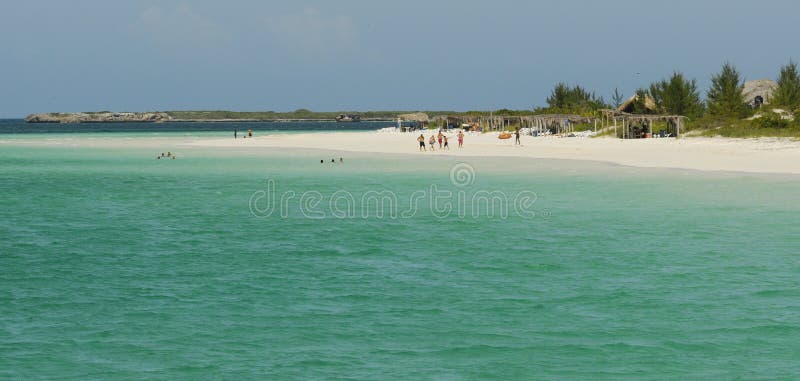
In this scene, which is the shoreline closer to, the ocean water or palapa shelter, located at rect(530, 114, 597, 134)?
the ocean water

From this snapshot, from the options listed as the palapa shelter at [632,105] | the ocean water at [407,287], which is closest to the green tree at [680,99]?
the palapa shelter at [632,105]

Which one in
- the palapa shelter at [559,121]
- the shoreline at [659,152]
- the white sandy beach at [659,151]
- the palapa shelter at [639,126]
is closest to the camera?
the shoreline at [659,152]

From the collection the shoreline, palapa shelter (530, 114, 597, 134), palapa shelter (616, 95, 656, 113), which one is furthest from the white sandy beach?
palapa shelter (530, 114, 597, 134)

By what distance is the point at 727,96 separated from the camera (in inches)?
2436

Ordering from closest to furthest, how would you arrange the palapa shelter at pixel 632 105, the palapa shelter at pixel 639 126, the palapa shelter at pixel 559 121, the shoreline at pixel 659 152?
the shoreline at pixel 659 152 → the palapa shelter at pixel 639 126 → the palapa shelter at pixel 632 105 → the palapa shelter at pixel 559 121

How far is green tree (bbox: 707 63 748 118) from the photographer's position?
201ft

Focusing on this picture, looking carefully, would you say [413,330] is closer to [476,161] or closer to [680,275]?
[680,275]

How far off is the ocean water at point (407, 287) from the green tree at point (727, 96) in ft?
121

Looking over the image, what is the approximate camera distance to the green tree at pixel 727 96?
61.3 m

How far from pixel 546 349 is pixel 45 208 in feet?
60.5

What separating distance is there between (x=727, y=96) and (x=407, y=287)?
53.9m

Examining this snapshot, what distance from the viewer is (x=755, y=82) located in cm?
8425

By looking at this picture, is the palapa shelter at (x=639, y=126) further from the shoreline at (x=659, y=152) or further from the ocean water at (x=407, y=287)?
the ocean water at (x=407, y=287)

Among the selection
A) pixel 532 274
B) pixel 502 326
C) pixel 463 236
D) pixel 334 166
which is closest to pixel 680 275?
pixel 532 274
